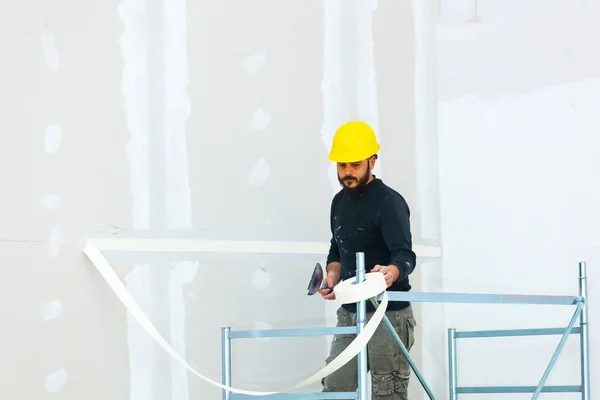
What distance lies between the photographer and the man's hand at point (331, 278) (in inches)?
125

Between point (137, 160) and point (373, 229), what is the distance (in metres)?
0.84

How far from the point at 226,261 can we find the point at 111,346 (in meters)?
0.61

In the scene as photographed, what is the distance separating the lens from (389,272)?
9.23 feet

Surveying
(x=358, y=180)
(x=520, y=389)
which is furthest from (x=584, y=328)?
(x=358, y=180)

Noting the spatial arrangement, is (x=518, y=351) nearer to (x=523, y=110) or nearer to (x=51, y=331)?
(x=523, y=110)

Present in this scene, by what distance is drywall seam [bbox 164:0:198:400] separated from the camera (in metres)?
3.28

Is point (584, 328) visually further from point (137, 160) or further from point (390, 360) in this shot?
point (137, 160)

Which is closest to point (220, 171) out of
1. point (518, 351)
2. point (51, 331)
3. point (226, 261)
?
point (226, 261)

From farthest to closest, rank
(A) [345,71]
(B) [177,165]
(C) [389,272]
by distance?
(A) [345,71]
(B) [177,165]
(C) [389,272]

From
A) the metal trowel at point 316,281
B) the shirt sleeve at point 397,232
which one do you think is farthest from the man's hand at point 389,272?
the metal trowel at point 316,281

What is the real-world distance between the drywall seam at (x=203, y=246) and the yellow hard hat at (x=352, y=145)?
58 cm

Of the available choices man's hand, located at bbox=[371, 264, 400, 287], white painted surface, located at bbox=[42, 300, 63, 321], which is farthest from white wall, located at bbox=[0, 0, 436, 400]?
man's hand, located at bbox=[371, 264, 400, 287]

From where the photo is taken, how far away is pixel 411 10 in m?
4.58

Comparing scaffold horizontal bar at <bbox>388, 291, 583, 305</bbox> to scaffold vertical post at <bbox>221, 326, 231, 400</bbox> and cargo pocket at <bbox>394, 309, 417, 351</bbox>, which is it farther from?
scaffold vertical post at <bbox>221, 326, 231, 400</bbox>
